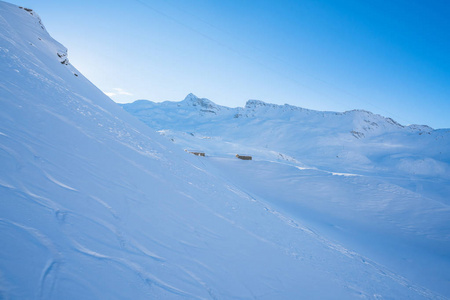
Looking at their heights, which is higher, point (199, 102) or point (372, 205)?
point (199, 102)

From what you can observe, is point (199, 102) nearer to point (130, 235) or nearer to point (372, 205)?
point (372, 205)

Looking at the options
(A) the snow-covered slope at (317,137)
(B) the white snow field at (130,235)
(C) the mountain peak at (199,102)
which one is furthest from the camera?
(C) the mountain peak at (199,102)

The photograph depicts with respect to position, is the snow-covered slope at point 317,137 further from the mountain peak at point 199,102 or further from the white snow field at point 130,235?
the white snow field at point 130,235

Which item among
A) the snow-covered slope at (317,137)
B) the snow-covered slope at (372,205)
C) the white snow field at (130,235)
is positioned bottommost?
the white snow field at (130,235)

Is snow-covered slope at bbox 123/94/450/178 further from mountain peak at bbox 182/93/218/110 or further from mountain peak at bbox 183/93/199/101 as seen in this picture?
mountain peak at bbox 183/93/199/101

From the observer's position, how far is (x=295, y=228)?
5.68 m

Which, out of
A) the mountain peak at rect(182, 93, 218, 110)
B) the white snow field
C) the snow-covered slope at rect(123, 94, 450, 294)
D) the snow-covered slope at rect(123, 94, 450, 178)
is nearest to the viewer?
the white snow field

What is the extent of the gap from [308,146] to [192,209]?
44.4 m

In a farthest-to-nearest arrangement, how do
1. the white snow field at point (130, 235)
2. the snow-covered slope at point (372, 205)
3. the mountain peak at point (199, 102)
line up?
the mountain peak at point (199, 102), the snow-covered slope at point (372, 205), the white snow field at point (130, 235)

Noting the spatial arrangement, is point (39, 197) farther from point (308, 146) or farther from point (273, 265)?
point (308, 146)

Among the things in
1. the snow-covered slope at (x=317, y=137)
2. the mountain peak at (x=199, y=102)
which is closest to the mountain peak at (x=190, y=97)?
the mountain peak at (x=199, y=102)

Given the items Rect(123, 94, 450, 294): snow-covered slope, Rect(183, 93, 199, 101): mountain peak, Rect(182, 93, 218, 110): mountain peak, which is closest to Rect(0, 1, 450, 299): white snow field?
Rect(123, 94, 450, 294): snow-covered slope

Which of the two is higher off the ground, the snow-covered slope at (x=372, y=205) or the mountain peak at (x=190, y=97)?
the mountain peak at (x=190, y=97)

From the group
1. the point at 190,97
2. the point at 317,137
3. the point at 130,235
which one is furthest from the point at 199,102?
the point at 130,235
